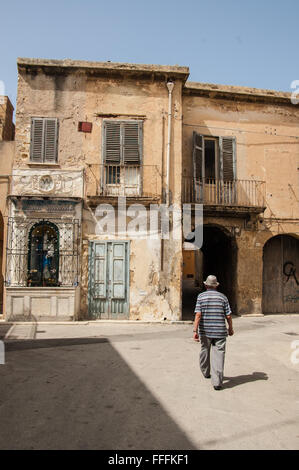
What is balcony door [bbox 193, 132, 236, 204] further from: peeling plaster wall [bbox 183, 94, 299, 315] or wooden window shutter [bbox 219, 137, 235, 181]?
peeling plaster wall [bbox 183, 94, 299, 315]

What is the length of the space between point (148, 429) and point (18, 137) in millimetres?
11528

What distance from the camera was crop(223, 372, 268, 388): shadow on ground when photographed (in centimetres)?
586

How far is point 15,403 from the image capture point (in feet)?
15.9

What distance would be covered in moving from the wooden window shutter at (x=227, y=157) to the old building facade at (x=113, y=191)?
4 cm

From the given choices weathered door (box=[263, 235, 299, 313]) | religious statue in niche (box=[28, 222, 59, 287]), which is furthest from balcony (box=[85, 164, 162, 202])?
weathered door (box=[263, 235, 299, 313])

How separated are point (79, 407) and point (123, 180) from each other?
31.4 feet

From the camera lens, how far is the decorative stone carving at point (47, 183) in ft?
42.7

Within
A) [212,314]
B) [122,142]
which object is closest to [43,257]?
[122,142]

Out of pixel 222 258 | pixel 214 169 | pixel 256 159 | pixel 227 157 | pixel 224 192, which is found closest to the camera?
pixel 224 192

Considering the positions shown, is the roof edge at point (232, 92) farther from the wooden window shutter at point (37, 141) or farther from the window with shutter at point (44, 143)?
the wooden window shutter at point (37, 141)

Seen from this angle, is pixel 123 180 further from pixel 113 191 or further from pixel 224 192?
pixel 224 192

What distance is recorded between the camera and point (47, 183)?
1309cm
